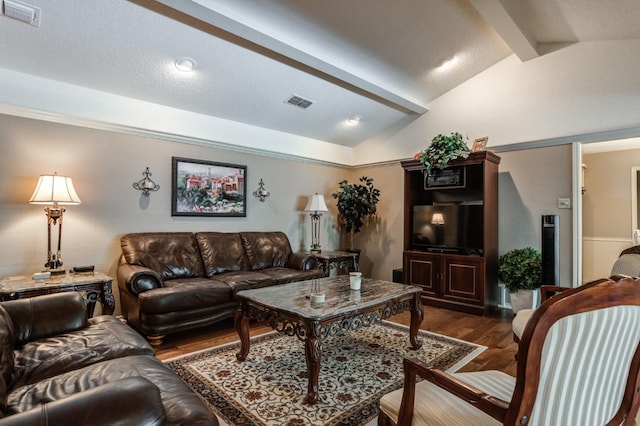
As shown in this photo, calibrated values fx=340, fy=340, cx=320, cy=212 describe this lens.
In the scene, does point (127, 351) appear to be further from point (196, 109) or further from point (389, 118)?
point (389, 118)

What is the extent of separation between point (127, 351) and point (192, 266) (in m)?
2.23

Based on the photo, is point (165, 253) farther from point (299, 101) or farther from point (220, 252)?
point (299, 101)

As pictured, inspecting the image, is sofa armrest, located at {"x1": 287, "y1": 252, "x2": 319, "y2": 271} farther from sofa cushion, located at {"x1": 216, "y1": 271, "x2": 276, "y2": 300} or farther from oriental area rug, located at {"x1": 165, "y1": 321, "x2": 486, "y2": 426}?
oriental area rug, located at {"x1": 165, "y1": 321, "x2": 486, "y2": 426}

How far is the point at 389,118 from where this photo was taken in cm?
554

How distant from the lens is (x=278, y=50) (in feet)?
11.1

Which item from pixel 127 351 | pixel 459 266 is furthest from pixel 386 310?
pixel 459 266

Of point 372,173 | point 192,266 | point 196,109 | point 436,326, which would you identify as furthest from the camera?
point 372,173

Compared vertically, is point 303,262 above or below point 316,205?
below

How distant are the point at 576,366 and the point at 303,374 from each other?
1.94 m

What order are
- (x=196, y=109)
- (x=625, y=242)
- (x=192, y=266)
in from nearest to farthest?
(x=192, y=266), (x=196, y=109), (x=625, y=242)

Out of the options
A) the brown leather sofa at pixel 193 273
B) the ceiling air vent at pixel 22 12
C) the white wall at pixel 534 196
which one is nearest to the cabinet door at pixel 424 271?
the white wall at pixel 534 196

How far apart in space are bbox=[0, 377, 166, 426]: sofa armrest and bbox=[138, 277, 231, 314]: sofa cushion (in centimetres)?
223

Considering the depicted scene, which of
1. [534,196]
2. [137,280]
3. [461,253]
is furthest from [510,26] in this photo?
[137,280]

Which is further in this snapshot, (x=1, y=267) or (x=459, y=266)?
(x=459, y=266)
